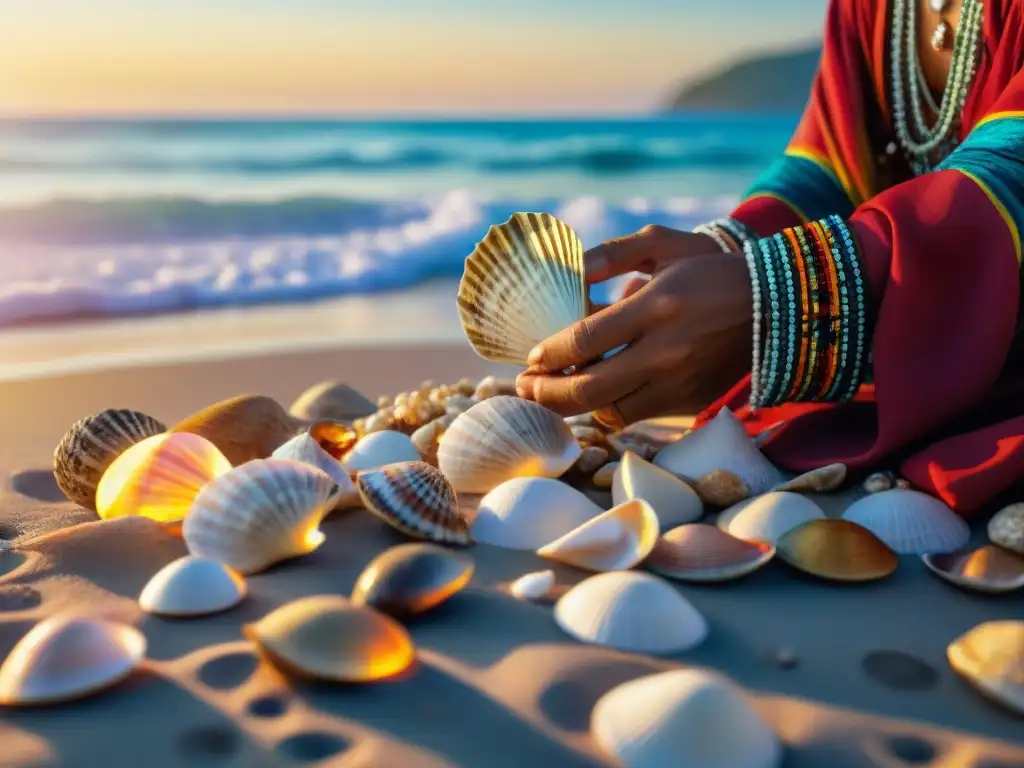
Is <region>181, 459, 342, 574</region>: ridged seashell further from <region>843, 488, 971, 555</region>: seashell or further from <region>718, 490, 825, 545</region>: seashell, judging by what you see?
<region>843, 488, 971, 555</region>: seashell

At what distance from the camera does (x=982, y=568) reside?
129cm

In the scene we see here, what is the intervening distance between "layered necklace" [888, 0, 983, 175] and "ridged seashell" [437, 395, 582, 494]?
105 centimetres

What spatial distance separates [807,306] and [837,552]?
0.40 m

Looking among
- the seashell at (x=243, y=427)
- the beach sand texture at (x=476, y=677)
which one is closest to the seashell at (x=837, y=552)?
the beach sand texture at (x=476, y=677)

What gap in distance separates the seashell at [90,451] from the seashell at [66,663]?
25.1 inches

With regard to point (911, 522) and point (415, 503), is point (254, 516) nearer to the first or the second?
point (415, 503)

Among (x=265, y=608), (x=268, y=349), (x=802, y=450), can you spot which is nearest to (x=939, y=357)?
(x=802, y=450)

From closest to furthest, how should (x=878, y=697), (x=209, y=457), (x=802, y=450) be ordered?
1. (x=878, y=697)
2. (x=209, y=457)
3. (x=802, y=450)

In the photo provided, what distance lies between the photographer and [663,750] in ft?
2.94

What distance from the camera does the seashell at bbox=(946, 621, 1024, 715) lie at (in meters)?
1.00

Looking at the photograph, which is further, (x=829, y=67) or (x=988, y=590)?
(x=829, y=67)

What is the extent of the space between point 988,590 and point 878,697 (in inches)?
12.6

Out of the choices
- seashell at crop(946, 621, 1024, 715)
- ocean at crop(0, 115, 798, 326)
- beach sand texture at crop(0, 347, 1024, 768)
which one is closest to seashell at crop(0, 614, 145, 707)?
beach sand texture at crop(0, 347, 1024, 768)

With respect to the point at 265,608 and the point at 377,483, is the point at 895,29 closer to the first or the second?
the point at 377,483
